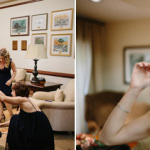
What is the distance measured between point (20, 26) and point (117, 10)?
57 centimetres

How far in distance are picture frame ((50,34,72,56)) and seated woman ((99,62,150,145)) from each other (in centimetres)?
42

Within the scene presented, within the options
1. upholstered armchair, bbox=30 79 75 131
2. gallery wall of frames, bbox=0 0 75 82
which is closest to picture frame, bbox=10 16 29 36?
gallery wall of frames, bbox=0 0 75 82

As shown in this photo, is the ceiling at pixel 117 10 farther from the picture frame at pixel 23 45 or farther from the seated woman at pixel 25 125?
the seated woman at pixel 25 125

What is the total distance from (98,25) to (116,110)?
0.45m

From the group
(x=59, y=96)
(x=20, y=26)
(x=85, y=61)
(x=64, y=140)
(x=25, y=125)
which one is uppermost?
(x=20, y=26)

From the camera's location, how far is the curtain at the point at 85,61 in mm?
992

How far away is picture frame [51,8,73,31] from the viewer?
1118 millimetres

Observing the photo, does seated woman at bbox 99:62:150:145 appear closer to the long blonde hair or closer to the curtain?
the curtain

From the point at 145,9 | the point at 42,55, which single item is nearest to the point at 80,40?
the point at 42,55

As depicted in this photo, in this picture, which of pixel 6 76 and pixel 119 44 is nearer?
pixel 119 44

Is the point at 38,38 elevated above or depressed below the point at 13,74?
above

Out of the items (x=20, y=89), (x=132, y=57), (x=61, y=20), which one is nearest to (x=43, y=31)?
(x=61, y=20)

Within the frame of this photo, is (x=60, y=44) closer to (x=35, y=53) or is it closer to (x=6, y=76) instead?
(x=35, y=53)

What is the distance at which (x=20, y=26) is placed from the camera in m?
1.13
